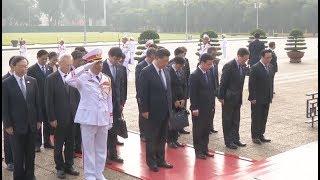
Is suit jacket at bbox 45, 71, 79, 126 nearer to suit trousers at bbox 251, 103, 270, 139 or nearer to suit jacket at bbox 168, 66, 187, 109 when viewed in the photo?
suit jacket at bbox 168, 66, 187, 109

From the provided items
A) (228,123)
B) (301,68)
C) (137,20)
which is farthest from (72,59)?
(137,20)

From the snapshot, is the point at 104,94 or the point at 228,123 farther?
the point at 228,123

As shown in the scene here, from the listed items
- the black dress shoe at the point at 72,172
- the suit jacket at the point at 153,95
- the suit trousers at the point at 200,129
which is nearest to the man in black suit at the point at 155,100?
the suit jacket at the point at 153,95

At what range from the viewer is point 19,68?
17.8 feet

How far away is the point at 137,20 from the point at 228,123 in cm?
8725

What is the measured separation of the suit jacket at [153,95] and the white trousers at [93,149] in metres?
0.86

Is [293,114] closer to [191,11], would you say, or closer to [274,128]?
[274,128]

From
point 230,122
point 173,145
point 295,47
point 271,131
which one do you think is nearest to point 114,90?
point 173,145

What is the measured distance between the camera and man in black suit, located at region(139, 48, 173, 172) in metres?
6.25

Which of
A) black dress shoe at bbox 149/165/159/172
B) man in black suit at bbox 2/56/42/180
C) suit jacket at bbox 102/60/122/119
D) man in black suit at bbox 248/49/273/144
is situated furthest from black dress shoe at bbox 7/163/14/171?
man in black suit at bbox 248/49/273/144

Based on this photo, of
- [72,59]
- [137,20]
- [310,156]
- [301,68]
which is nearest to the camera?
[72,59]

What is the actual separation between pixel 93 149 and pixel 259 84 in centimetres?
353

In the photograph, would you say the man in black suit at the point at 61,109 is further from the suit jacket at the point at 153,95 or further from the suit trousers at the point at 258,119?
the suit trousers at the point at 258,119

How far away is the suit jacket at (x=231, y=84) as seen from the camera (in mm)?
7566
